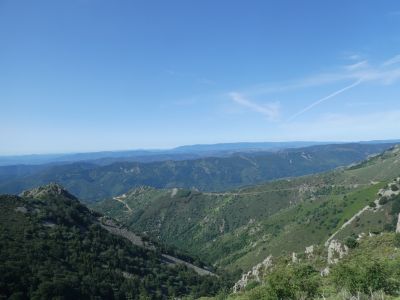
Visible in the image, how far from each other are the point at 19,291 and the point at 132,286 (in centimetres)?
4472

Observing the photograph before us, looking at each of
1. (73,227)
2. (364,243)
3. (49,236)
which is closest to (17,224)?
(49,236)

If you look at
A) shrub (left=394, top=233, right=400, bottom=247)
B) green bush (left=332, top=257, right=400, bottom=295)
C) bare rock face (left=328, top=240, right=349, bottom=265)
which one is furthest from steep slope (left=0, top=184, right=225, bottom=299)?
green bush (left=332, top=257, right=400, bottom=295)

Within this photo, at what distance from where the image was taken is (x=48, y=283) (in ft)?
404

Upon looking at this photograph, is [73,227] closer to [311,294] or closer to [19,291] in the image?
[19,291]

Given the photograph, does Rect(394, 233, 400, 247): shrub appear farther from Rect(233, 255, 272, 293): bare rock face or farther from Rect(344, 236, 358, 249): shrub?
Rect(233, 255, 272, 293): bare rock face

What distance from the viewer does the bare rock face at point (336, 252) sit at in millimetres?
116100

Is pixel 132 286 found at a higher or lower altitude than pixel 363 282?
lower

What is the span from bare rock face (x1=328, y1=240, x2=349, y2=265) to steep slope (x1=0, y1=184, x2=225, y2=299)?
202 feet

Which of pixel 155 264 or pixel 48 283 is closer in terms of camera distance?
pixel 48 283

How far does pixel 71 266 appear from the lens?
152m

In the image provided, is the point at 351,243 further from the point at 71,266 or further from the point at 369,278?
the point at 71,266

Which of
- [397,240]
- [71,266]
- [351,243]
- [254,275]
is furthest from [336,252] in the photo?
[71,266]

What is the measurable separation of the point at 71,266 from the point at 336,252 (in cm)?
9598

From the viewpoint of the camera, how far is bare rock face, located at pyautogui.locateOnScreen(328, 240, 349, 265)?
116100 millimetres
